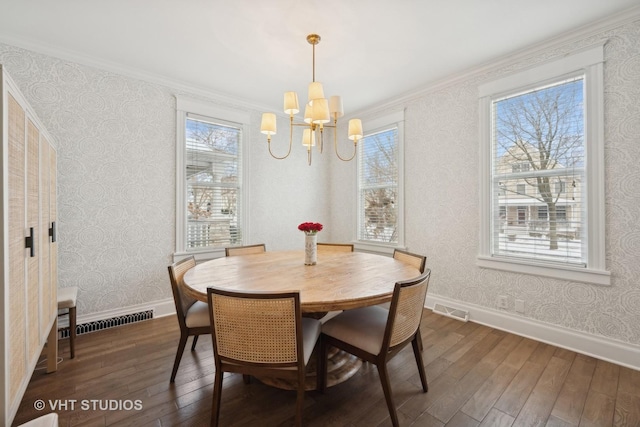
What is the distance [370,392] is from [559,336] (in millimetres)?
1842

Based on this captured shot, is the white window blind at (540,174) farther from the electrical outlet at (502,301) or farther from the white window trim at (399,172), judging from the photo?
the white window trim at (399,172)

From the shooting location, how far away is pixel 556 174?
2477mm

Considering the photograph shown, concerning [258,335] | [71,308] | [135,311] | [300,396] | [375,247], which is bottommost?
[135,311]

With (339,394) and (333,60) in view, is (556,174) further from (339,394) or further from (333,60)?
(339,394)

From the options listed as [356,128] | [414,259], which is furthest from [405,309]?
[356,128]

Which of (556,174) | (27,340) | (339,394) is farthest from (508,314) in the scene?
(27,340)

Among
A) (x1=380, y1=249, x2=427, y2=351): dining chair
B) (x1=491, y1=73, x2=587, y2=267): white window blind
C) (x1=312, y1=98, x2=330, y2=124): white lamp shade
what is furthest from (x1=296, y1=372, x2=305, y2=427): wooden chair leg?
(x1=491, y1=73, x2=587, y2=267): white window blind

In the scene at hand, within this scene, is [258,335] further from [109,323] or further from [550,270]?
[550,270]

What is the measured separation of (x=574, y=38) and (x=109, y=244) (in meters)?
4.61

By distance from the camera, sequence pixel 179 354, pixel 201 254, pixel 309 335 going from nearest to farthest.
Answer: pixel 309 335 < pixel 179 354 < pixel 201 254

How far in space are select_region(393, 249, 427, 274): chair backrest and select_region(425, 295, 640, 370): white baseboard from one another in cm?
116

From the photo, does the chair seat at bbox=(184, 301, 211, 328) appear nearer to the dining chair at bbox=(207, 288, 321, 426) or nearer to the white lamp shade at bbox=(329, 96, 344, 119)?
the dining chair at bbox=(207, 288, 321, 426)

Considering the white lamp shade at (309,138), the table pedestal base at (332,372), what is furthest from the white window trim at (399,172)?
the table pedestal base at (332,372)

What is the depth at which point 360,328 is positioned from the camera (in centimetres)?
169
